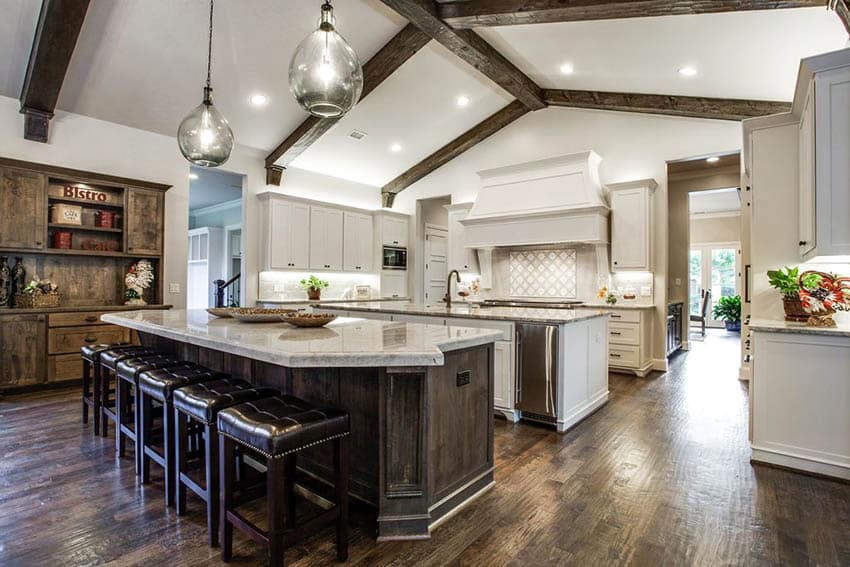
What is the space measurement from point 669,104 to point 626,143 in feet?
2.58

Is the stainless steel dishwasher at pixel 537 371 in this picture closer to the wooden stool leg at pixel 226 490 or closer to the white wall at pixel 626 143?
the wooden stool leg at pixel 226 490

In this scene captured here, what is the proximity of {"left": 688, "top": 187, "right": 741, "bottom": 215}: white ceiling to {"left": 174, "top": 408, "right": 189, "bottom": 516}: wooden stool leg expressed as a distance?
10.3 m

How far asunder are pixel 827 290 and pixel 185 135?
14.1 ft

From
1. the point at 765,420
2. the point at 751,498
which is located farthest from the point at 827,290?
the point at 751,498

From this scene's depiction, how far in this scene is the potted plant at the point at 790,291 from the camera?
2.88 meters

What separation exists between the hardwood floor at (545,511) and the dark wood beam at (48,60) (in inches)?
124

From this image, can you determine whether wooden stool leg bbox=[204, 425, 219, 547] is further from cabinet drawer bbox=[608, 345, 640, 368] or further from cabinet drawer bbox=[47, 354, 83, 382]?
cabinet drawer bbox=[608, 345, 640, 368]

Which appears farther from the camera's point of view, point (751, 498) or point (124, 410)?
point (124, 410)

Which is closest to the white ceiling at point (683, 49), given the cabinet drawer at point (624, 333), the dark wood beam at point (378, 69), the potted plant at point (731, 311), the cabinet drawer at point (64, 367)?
the dark wood beam at point (378, 69)

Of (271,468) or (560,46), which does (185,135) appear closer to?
(271,468)

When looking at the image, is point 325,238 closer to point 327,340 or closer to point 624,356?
point 624,356

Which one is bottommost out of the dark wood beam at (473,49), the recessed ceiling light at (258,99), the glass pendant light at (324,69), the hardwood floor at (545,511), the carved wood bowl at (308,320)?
the hardwood floor at (545,511)

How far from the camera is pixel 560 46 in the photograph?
4855 mm

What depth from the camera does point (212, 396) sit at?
2.04 m
